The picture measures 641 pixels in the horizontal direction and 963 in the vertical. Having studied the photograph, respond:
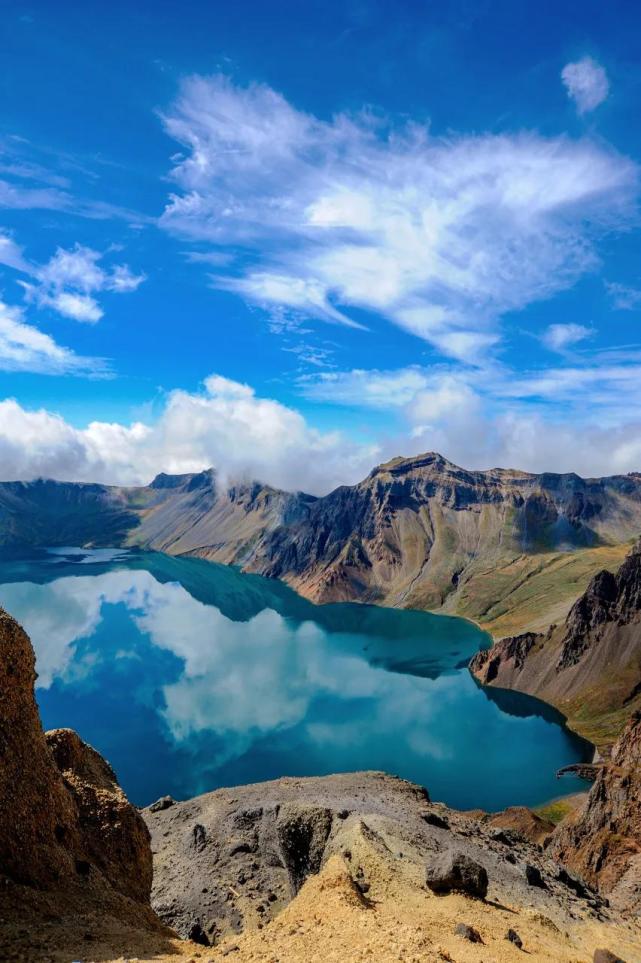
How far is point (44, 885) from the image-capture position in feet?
66.8

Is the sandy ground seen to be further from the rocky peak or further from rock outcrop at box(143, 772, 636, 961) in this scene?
the rocky peak

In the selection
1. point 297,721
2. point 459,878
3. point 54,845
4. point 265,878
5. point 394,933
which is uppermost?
point 54,845

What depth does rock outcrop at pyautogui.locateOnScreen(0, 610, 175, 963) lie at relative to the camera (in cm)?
1800

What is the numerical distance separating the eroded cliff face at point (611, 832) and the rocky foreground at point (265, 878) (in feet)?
1.28

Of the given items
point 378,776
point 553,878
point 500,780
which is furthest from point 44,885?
point 500,780

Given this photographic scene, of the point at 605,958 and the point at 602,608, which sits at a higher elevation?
the point at 602,608

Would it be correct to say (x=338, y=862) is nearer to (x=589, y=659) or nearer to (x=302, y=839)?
(x=302, y=839)

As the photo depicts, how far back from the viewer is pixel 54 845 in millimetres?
21938

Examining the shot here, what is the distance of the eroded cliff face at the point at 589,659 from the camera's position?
142 meters

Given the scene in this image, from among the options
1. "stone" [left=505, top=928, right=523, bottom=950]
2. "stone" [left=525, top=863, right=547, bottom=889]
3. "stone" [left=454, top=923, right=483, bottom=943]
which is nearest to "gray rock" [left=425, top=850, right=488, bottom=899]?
"stone" [left=505, top=928, right=523, bottom=950]

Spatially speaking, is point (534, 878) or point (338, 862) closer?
point (338, 862)

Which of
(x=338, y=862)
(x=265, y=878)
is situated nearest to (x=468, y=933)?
(x=338, y=862)

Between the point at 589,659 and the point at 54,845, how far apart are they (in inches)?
6658

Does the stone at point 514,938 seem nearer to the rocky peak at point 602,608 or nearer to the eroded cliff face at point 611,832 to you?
the eroded cliff face at point 611,832
